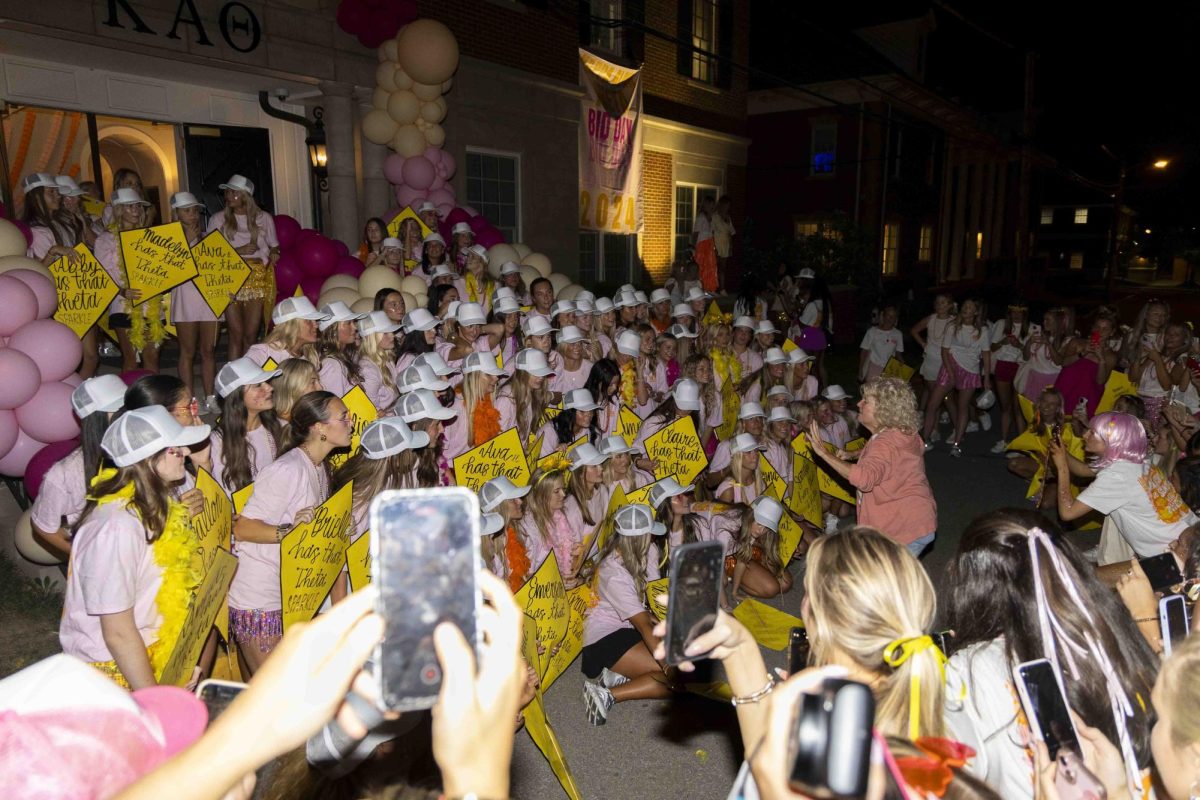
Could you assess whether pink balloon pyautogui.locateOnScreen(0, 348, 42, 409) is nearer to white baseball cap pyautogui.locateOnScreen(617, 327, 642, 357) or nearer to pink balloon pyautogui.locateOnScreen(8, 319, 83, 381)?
pink balloon pyautogui.locateOnScreen(8, 319, 83, 381)

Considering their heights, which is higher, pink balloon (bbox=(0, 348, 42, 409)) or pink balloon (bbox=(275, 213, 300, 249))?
pink balloon (bbox=(275, 213, 300, 249))

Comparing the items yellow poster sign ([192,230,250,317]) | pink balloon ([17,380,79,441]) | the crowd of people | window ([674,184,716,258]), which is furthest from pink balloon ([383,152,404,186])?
window ([674,184,716,258])

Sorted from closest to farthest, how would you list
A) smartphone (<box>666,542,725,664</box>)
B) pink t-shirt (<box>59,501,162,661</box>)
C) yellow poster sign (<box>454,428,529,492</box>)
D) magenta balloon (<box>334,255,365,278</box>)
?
1. smartphone (<box>666,542,725,664</box>)
2. pink t-shirt (<box>59,501,162,661</box>)
3. yellow poster sign (<box>454,428,529,492</box>)
4. magenta balloon (<box>334,255,365,278</box>)

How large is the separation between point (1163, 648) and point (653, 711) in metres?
2.87

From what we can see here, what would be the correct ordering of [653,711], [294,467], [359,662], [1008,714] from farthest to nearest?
1. [653,711]
2. [294,467]
3. [1008,714]
4. [359,662]

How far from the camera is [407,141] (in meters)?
11.8

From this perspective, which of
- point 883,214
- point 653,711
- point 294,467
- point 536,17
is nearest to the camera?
point 294,467

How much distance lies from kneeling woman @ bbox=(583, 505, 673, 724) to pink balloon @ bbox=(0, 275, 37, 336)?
4165 millimetres

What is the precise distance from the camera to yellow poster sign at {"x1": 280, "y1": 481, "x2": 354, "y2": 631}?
405 centimetres

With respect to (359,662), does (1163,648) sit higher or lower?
lower

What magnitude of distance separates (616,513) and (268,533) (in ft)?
7.29

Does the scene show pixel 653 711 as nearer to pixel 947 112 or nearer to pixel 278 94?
pixel 278 94

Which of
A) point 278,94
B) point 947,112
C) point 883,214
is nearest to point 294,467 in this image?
point 278,94

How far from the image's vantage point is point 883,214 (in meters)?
28.5
